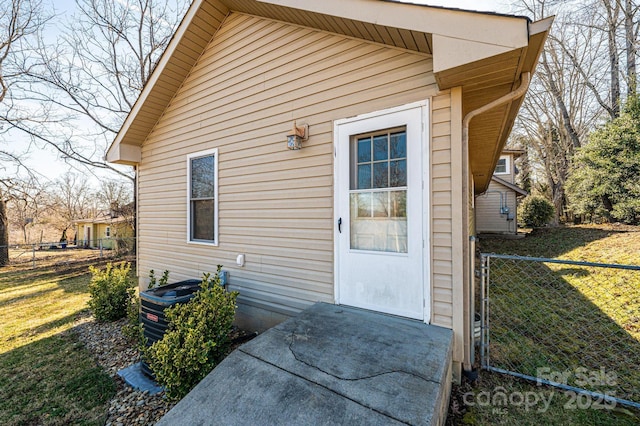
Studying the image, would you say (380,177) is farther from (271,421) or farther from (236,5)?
A: (236,5)

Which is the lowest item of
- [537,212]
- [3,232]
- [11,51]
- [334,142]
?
[3,232]

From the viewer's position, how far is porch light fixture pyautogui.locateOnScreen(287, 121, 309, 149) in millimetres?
3410

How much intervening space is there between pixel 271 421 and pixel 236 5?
4869mm

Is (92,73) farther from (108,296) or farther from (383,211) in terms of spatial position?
(383,211)

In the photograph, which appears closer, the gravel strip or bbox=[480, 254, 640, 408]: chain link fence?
the gravel strip

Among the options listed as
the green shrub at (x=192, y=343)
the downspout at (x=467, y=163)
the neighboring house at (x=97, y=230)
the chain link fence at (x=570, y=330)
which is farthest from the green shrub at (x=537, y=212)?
the neighboring house at (x=97, y=230)

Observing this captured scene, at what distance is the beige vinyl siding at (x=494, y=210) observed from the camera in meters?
14.5

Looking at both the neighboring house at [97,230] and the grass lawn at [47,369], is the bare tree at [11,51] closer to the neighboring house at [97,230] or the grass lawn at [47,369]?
the neighboring house at [97,230]

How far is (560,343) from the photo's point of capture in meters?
3.36

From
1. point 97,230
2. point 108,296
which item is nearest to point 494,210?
point 108,296

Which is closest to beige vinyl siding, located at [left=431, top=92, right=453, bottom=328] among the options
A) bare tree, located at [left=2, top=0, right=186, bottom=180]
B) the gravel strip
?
the gravel strip

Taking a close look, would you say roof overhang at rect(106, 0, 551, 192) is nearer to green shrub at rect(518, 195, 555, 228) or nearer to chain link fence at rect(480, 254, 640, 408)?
chain link fence at rect(480, 254, 640, 408)

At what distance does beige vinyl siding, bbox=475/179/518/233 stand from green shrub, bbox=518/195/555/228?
1.14 meters

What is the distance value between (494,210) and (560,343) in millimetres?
13517
